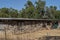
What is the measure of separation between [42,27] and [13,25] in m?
6.78

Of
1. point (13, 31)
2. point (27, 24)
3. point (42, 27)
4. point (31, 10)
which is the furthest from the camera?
point (31, 10)

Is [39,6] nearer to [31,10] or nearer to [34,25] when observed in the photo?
[31,10]

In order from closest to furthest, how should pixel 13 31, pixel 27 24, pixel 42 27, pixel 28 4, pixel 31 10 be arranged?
pixel 13 31, pixel 27 24, pixel 42 27, pixel 31 10, pixel 28 4

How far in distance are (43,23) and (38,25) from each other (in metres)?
1.77

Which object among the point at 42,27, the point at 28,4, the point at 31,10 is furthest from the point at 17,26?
the point at 28,4

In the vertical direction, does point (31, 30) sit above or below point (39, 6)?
below

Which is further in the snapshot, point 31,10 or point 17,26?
point 31,10

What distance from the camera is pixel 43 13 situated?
57312 mm

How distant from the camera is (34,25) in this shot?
1224 inches

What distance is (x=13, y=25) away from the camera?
28.6m

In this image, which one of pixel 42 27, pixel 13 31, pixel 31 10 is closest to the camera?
pixel 13 31

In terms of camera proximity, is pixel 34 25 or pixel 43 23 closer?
pixel 34 25

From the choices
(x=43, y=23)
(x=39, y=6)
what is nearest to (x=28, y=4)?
(x=39, y=6)

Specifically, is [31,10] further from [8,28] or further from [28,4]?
[8,28]
